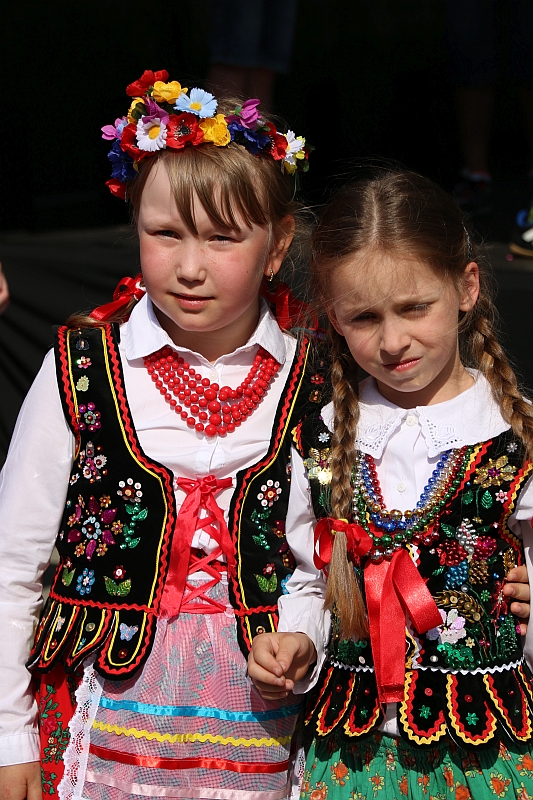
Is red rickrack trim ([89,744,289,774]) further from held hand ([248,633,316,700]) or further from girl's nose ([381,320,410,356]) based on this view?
girl's nose ([381,320,410,356])

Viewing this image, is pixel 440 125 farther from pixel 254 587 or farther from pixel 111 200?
pixel 254 587

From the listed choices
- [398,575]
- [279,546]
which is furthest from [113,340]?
[398,575]

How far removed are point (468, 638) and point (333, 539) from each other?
275 millimetres

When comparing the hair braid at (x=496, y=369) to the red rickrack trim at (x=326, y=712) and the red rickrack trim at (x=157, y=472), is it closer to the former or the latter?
the red rickrack trim at (x=326, y=712)

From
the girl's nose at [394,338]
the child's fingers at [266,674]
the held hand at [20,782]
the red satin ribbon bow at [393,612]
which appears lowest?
the held hand at [20,782]

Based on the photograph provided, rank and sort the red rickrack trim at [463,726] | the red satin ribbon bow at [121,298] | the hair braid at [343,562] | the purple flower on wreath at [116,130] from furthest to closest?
the red satin ribbon bow at [121,298] → the purple flower on wreath at [116,130] → the hair braid at [343,562] → the red rickrack trim at [463,726]

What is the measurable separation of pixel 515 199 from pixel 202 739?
3132 millimetres

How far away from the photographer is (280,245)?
1.86m

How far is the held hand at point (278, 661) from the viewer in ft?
4.99

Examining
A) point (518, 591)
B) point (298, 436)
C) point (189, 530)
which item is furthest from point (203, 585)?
point (518, 591)

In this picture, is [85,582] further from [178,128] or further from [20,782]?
[178,128]

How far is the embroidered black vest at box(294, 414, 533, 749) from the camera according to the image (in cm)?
154

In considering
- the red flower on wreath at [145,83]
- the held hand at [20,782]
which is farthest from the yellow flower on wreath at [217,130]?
the held hand at [20,782]

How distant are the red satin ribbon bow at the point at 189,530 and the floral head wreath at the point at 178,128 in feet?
2.02
